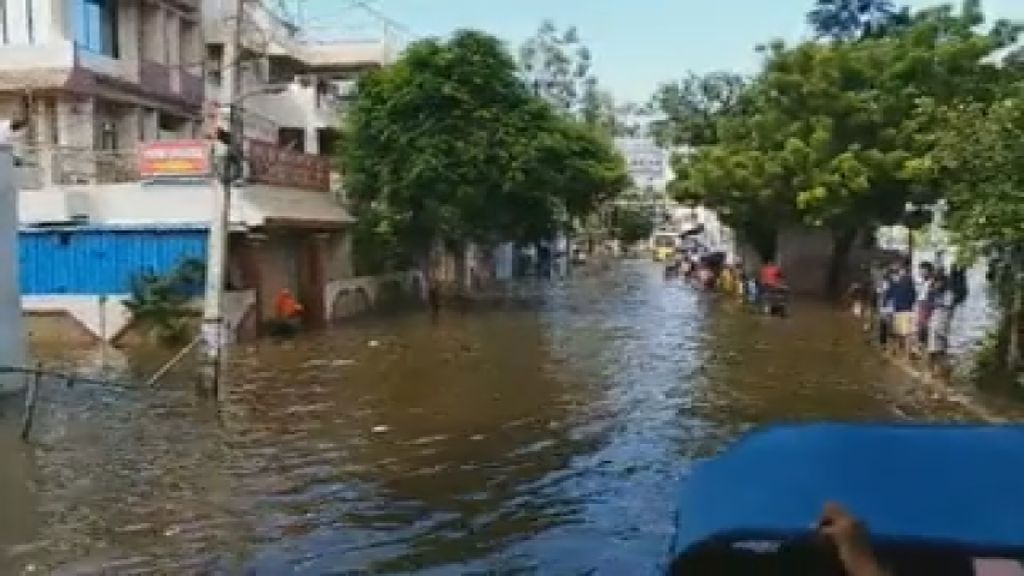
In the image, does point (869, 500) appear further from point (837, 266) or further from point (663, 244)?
point (663, 244)

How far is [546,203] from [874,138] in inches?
327

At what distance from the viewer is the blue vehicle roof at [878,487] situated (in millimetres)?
4406

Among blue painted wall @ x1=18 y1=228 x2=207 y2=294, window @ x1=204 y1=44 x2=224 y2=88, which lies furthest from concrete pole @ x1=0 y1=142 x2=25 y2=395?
window @ x1=204 y1=44 x2=224 y2=88

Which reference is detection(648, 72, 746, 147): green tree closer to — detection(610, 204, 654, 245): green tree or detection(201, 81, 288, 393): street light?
detection(201, 81, 288, 393): street light

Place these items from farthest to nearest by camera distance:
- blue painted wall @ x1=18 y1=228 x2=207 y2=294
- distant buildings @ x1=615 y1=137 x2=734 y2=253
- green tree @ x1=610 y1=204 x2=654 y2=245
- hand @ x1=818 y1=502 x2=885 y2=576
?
green tree @ x1=610 y1=204 x2=654 y2=245
distant buildings @ x1=615 y1=137 x2=734 y2=253
blue painted wall @ x1=18 y1=228 x2=207 y2=294
hand @ x1=818 y1=502 x2=885 y2=576

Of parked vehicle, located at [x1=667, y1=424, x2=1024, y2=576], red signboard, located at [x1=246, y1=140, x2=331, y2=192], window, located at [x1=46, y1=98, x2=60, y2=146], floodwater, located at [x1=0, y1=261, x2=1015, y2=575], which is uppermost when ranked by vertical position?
window, located at [x1=46, y1=98, x2=60, y2=146]

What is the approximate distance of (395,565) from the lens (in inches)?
376

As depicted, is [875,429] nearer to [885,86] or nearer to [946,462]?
[946,462]

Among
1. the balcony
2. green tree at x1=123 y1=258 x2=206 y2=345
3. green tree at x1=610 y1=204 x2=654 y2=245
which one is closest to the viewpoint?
green tree at x1=123 y1=258 x2=206 y2=345

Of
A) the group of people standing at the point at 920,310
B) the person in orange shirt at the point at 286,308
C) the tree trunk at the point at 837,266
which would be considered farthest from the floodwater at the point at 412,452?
the tree trunk at the point at 837,266

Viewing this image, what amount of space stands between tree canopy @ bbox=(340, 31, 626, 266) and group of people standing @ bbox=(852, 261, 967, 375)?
32.4ft

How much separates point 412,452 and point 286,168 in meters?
18.2

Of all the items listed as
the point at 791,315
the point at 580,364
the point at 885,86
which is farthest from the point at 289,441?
the point at 885,86

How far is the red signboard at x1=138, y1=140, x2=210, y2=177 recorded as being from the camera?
28484 mm
